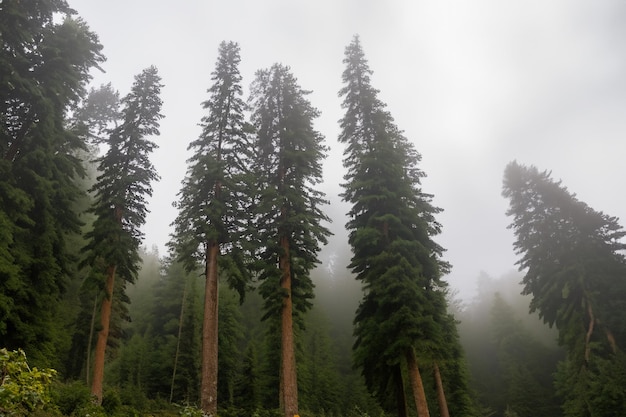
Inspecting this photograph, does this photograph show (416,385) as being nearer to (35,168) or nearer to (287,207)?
(287,207)

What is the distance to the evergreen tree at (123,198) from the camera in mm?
18250

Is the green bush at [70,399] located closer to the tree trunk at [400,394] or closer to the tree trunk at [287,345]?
the tree trunk at [287,345]

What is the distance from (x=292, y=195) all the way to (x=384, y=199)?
14.8ft

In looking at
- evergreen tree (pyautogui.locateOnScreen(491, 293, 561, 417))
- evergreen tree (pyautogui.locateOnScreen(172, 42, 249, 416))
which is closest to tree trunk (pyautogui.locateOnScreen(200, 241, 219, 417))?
evergreen tree (pyautogui.locateOnScreen(172, 42, 249, 416))

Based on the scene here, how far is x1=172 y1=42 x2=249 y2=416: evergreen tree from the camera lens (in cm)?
1645

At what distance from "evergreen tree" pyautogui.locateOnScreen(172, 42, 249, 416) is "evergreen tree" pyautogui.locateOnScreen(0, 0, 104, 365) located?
471cm

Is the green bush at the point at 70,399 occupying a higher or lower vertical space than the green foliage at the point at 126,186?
lower

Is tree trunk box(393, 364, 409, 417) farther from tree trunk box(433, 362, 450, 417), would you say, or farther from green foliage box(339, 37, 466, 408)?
tree trunk box(433, 362, 450, 417)

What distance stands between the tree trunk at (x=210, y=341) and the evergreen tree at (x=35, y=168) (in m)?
5.39

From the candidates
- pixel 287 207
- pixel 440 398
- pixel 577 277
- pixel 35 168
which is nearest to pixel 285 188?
pixel 287 207

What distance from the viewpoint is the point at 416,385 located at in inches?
615

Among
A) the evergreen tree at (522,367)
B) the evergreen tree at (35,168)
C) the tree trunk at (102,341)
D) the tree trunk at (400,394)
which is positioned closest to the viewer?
the evergreen tree at (35,168)

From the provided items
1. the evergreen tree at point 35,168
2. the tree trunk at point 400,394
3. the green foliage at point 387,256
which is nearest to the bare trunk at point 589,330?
the green foliage at point 387,256

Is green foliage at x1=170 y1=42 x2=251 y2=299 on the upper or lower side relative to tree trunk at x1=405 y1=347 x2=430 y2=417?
upper
